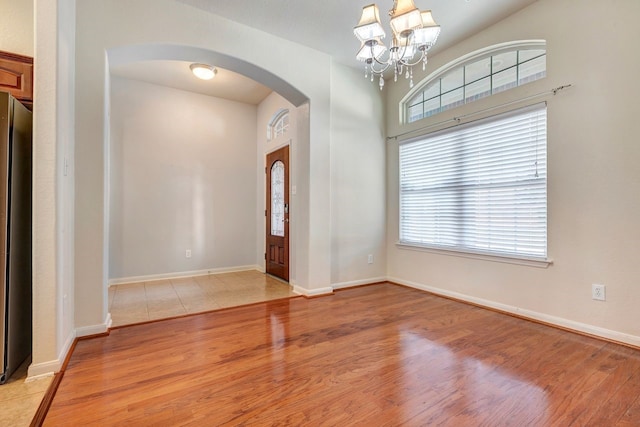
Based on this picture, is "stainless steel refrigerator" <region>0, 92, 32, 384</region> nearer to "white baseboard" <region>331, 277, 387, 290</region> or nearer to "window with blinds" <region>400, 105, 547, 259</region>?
"white baseboard" <region>331, 277, 387, 290</region>

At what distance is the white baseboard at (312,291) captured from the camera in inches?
145

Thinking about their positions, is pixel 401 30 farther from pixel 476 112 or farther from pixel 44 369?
pixel 44 369

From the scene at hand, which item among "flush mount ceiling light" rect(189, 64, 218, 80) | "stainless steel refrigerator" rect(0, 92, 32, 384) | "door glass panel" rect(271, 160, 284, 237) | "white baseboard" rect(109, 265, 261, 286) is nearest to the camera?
"stainless steel refrigerator" rect(0, 92, 32, 384)

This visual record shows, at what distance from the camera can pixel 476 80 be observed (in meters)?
3.41

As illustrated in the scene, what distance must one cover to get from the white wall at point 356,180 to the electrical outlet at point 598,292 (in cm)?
240

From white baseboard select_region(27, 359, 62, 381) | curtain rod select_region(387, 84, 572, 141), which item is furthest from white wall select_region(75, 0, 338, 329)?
curtain rod select_region(387, 84, 572, 141)

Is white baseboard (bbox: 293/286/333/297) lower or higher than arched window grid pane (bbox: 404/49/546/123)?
lower

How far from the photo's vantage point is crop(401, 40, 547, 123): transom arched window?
2.95 meters

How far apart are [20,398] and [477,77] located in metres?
4.70

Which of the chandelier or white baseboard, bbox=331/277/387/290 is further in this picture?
white baseboard, bbox=331/277/387/290

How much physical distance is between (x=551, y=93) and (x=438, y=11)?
4.36 feet

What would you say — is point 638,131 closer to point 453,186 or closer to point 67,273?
point 453,186

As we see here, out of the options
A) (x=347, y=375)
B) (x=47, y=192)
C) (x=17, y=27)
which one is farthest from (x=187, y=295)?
(x=17, y=27)

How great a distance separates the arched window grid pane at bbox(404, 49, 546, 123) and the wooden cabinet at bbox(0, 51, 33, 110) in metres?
3.96
